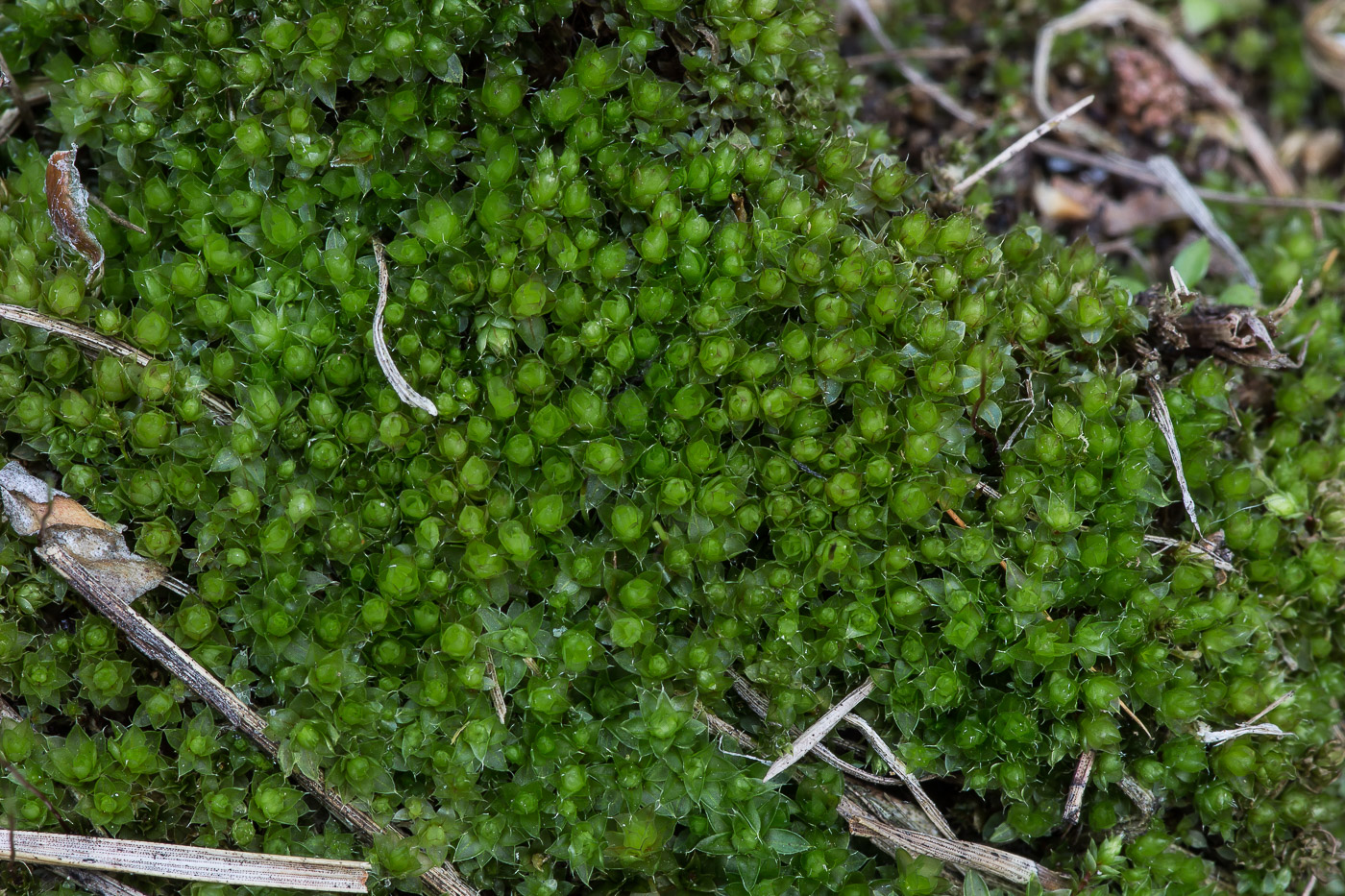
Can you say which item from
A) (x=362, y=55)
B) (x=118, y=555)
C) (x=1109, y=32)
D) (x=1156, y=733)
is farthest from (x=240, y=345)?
(x=1109, y=32)

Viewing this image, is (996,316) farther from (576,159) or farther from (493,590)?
(493,590)

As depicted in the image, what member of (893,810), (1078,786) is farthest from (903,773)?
(1078,786)

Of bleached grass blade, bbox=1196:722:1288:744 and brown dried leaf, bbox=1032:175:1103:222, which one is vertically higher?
brown dried leaf, bbox=1032:175:1103:222

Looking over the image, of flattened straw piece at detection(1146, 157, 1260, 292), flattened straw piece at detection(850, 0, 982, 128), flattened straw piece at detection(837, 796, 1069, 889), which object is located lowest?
flattened straw piece at detection(837, 796, 1069, 889)

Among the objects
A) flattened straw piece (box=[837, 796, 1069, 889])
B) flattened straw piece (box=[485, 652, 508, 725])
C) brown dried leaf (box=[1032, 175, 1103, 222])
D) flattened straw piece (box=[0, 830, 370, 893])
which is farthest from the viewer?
brown dried leaf (box=[1032, 175, 1103, 222])

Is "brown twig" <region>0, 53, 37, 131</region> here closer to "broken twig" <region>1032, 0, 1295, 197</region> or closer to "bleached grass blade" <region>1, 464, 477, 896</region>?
"bleached grass blade" <region>1, 464, 477, 896</region>

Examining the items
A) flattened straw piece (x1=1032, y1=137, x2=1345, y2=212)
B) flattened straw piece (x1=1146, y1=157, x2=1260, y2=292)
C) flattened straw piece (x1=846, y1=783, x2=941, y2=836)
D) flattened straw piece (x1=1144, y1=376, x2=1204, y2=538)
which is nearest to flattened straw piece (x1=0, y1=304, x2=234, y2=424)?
flattened straw piece (x1=846, y1=783, x2=941, y2=836)
